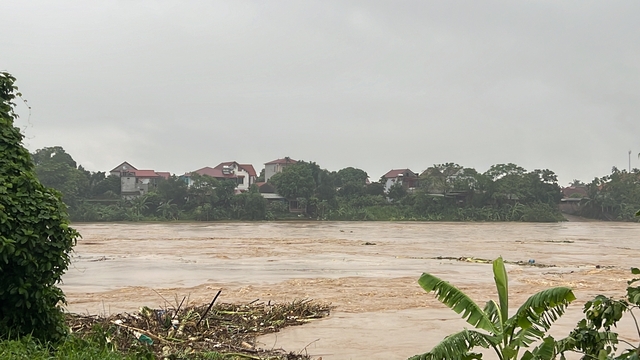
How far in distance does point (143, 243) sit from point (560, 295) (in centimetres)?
3183

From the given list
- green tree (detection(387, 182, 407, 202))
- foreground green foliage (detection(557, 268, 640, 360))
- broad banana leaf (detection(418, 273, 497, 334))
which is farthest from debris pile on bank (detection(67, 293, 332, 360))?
green tree (detection(387, 182, 407, 202))

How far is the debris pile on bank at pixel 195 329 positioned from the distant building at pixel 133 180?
63746mm

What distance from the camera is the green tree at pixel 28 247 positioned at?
544cm

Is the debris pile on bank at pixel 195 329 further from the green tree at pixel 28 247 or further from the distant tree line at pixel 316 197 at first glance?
the distant tree line at pixel 316 197

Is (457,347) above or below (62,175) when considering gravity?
below

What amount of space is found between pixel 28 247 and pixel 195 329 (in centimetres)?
322

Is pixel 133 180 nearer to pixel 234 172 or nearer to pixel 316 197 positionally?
pixel 234 172

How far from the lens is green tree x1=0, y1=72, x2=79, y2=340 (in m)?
5.44

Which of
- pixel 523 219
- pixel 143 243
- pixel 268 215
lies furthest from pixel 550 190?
pixel 143 243

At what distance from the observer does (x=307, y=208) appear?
225ft

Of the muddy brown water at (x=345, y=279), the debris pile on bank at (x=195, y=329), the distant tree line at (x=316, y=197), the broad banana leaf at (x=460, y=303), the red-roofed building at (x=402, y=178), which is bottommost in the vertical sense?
the muddy brown water at (x=345, y=279)

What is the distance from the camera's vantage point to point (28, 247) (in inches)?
216

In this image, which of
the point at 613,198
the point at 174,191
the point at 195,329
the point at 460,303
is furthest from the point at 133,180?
the point at 460,303

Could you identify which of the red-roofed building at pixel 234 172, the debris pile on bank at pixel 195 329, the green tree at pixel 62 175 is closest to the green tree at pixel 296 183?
the red-roofed building at pixel 234 172
